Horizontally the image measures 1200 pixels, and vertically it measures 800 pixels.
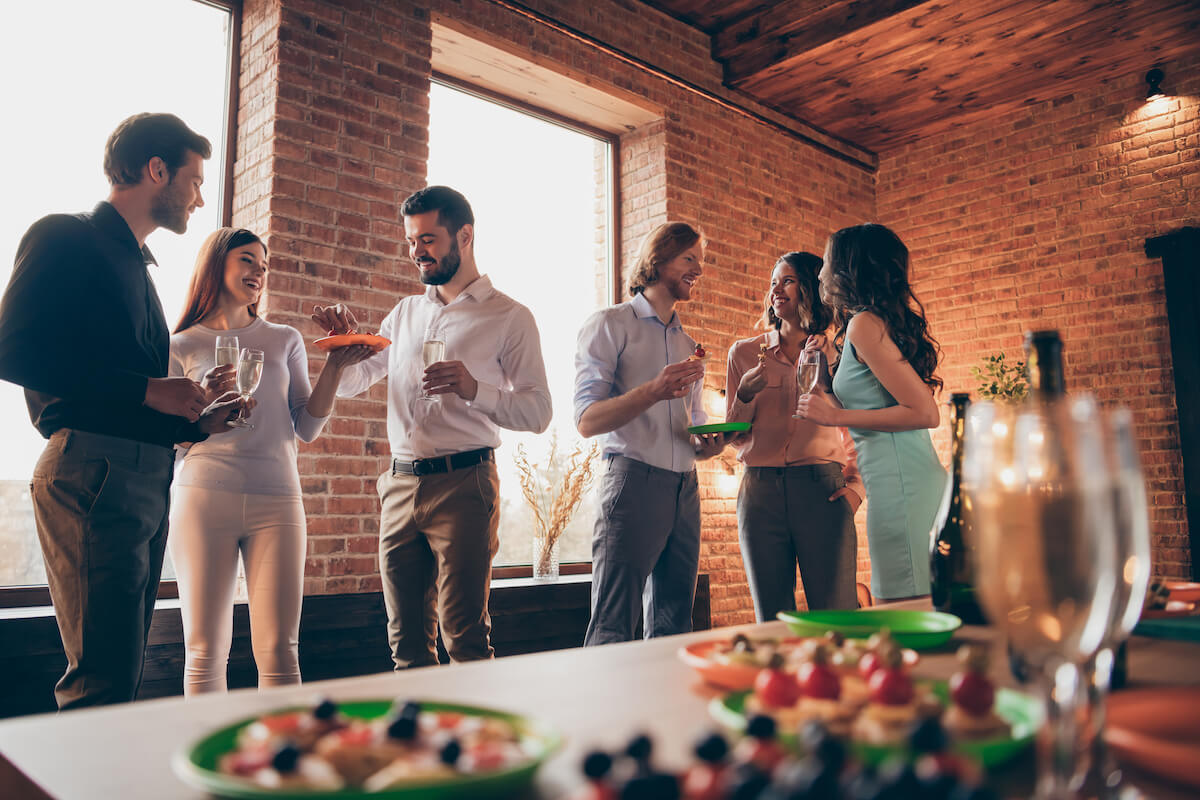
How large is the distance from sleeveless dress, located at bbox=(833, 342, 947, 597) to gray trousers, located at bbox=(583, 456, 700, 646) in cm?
65

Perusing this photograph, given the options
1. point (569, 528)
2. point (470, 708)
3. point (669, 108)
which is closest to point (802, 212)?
point (669, 108)

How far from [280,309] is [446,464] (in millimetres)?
1324

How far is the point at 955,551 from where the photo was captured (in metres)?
1.09

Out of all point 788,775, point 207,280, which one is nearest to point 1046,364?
point 788,775

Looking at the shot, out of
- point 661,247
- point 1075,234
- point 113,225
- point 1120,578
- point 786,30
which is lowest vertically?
point 1120,578

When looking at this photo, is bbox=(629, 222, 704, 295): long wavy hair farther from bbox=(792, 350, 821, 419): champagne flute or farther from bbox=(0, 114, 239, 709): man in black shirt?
bbox=(0, 114, 239, 709): man in black shirt

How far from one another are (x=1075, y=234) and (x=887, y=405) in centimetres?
417

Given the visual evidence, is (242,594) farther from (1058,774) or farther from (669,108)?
(669,108)

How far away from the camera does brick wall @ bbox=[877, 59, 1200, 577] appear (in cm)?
498

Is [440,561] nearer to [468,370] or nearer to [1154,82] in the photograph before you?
[468,370]

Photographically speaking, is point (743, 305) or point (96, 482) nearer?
point (96, 482)

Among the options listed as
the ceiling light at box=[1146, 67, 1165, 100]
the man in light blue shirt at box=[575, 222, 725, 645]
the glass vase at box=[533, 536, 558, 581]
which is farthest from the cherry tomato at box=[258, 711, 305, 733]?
the ceiling light at box=[1146, 67, 1165, 100]

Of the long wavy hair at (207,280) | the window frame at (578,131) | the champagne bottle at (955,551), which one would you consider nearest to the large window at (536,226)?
the window frame at (578,131)

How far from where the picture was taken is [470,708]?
56cm
